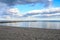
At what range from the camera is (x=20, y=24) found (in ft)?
6.09

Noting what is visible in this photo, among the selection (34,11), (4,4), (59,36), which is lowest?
(59,36)

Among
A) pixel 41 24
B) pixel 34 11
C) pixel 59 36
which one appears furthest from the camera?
pixel 34 11

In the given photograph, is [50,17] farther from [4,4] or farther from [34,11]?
[4,4]

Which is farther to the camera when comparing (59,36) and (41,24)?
(41,24)

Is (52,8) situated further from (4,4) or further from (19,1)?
(4,4)

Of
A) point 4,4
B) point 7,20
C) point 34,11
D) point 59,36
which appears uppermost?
point 4,4

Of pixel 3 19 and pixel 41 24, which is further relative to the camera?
pixel 3 19

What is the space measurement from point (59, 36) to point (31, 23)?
62cm

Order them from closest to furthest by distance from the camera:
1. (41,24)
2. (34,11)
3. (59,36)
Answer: (59,36) < (41,24) < (34,11)

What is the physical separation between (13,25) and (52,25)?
0.57 meters

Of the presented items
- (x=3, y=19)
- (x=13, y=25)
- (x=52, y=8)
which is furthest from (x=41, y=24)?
(x=3, y=19)

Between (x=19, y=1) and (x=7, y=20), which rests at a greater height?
(x=19, y=1)

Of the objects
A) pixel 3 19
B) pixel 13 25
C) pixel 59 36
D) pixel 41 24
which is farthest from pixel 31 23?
pixel 59 36

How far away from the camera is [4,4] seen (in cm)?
188
